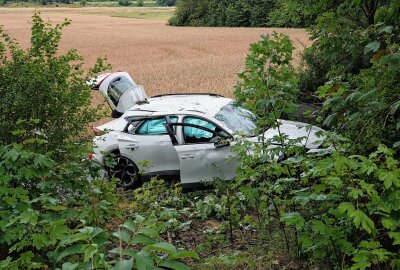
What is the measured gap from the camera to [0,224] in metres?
4.56

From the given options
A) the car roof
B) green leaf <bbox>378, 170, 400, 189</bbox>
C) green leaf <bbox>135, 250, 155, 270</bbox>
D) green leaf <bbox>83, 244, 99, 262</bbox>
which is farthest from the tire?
green leaf <bbox>135, 250, 155, 270</bbox>

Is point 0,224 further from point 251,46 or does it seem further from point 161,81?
point 161,81

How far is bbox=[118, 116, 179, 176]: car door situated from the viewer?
1079 centimetres

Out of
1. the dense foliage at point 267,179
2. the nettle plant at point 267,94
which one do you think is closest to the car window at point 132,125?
the dense foliage at point 267,179

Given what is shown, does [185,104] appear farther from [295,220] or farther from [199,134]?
[295,220]

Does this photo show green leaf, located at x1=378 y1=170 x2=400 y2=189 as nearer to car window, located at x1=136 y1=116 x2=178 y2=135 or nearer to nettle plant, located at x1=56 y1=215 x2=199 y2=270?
nettle plant, located at x1=56 y1=215 x2=199 y2=270

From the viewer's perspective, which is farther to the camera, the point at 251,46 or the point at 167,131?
the point at 167,131

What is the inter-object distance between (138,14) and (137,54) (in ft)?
236

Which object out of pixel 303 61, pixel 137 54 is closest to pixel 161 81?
pixel 303 61

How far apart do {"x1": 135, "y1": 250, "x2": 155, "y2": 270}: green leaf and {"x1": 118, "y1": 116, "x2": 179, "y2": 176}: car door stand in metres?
7.93

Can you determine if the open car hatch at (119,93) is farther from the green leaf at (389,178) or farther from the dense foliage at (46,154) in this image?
the green leaf at (389,178)

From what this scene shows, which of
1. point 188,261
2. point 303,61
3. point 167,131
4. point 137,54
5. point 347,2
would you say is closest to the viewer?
point 347,2

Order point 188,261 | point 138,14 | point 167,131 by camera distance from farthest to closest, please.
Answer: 1. point 138,14
2. point 167,131
3. point 188,261

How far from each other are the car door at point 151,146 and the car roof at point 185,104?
321 millimetres
